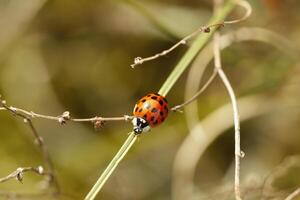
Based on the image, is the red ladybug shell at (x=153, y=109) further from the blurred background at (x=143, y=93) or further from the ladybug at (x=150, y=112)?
the blurred background at (x=143, y=93)

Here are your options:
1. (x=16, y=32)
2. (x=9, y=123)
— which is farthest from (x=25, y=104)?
(x=16, y=32)

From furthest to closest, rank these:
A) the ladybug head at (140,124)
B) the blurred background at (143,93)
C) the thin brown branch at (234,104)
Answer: the blurred background at (143,93)
the ladybug head at (140,124)
the thin brown branch at (234,104)

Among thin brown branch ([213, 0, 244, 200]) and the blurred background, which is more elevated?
the blurred background

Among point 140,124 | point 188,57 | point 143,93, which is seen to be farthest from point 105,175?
point 143,93

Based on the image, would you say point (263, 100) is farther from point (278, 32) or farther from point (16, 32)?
point (16, 32)

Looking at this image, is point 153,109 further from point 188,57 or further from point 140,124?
point 188,57

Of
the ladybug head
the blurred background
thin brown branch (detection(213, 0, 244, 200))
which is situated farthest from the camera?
the blurred background

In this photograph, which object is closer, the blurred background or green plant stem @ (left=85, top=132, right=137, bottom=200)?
green plant stem @ (left=85, top=132, right=137, bottom=200)

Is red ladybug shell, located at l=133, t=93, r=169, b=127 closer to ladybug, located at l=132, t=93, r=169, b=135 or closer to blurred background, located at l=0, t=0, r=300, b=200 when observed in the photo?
ladybug, located at l=132, t=93, r=169, b=135

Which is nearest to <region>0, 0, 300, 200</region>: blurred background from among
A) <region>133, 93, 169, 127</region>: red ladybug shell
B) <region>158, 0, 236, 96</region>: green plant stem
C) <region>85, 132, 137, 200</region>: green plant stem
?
<region>158, 0, 236, 96</region>: green plant stem

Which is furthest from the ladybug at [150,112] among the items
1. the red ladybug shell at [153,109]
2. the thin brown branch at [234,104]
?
the thin brown branch at [234,104]
